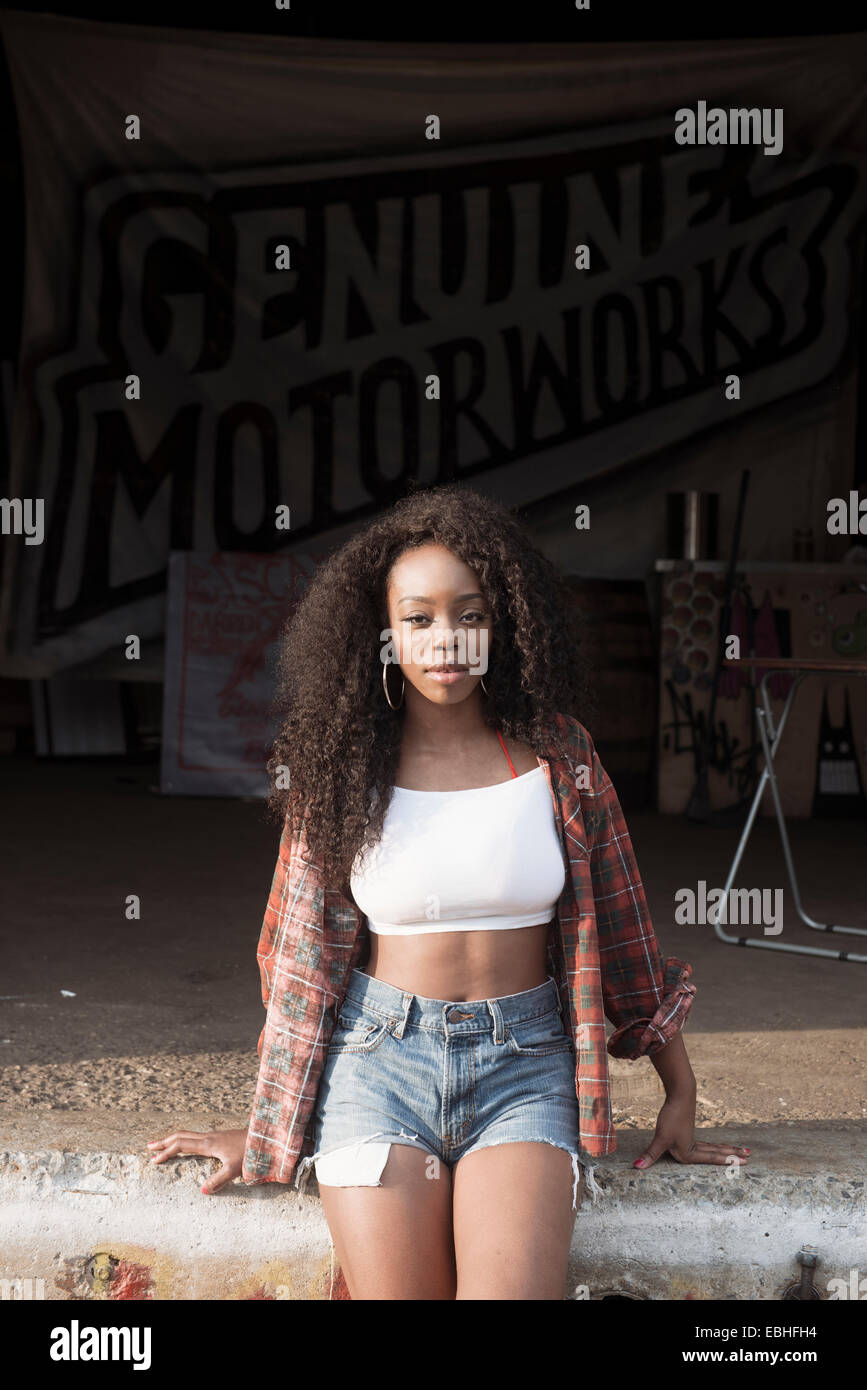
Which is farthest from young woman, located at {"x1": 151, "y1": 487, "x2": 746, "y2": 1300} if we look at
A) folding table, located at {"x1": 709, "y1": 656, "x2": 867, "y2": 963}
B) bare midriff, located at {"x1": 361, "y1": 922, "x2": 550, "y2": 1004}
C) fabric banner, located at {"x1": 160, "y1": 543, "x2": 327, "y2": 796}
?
fabric banner, located at {"x1": 160, "y1": 543, "x2": 327, "y2": 796}

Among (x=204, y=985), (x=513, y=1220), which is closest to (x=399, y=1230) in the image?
(x=513, y=1220)

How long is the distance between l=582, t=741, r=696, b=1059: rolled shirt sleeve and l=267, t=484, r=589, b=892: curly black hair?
153 millimetres

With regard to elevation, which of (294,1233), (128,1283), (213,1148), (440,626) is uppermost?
(440,626)

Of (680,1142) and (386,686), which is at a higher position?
(386,686)

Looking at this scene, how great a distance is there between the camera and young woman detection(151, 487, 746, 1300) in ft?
6.90

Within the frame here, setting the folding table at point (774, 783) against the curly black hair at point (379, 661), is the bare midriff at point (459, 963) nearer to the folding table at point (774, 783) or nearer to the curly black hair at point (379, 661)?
the curly black hair at point (379, 661)

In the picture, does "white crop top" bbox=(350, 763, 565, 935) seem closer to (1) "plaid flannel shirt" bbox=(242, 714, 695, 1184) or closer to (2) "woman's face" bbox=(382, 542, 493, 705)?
(1) "plaid flannel shirt" bbox=(242, 714, 695, 1184)

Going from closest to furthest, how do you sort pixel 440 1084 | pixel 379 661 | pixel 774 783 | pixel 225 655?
pixel 440 1084 < pixel 379 661 < pixel 774 783 < pixel 225 655

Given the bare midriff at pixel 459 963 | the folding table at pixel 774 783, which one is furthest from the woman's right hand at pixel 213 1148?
the folding table at pixel 774 783

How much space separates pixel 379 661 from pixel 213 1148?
95 cm

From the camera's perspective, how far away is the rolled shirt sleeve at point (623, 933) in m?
2.31

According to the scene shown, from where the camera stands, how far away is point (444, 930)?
2223 mm

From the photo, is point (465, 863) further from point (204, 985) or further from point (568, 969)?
point (204, 985)
